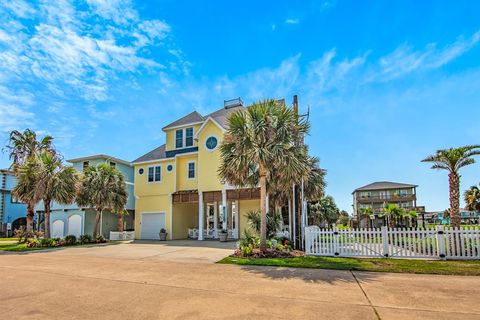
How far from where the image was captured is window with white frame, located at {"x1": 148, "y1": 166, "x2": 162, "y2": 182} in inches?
1057

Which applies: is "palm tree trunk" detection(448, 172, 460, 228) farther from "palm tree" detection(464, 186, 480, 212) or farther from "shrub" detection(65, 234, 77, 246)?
"palm tree" detection(464, 186, 480, 212)

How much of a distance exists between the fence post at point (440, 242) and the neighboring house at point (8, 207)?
137 feet

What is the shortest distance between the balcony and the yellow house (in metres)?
60.2

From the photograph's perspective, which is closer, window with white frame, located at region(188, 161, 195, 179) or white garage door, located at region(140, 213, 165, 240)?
window with white frame, located at region(188, 161, 195, 179)

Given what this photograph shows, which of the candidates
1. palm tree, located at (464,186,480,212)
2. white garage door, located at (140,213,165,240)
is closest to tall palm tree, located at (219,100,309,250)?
white garage door, located at (140,213,165,240)

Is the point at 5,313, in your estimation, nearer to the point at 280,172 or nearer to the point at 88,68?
the point at 280,172

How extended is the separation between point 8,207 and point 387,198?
7462cm

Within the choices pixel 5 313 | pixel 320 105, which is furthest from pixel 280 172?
pixel 5 313

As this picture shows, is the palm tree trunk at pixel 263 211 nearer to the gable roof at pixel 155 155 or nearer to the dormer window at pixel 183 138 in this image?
the dormer window at pixel 183 138

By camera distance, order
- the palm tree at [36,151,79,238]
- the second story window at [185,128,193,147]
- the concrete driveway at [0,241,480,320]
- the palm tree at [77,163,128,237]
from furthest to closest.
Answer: the second story window at [185,128,193,147] < the palm tree at [77,163,128,237] < the palm tree at [36,151,79,238] < the concrete driveway at [0,241,480,320]

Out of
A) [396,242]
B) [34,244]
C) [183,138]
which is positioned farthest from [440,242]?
[34,244]

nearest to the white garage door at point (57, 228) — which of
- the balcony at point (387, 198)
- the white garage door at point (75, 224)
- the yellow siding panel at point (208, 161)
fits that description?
the white garage door at point (75, 224)

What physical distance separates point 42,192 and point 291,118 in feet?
60.7

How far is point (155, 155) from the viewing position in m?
28.2
